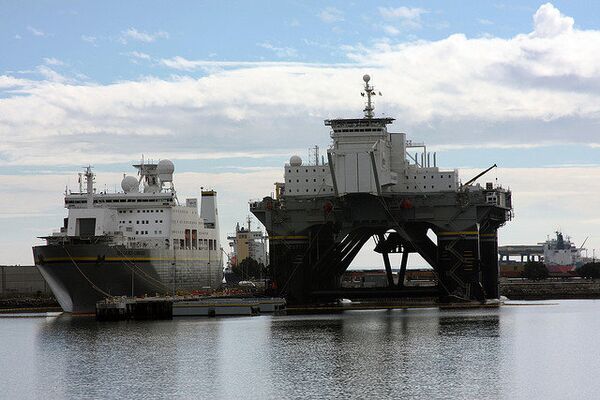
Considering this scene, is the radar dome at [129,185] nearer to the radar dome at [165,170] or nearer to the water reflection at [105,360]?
the radar dome at [165,170]

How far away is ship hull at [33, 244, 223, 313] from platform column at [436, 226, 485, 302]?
23.9 meters

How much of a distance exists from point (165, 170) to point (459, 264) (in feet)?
98.8

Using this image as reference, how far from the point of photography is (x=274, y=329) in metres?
77.8

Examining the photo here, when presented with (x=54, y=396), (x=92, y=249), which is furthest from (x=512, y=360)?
(x=92, y=249)

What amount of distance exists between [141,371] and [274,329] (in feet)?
75.7

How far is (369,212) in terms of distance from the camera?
96.9 meters

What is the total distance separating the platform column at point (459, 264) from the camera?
317 feet

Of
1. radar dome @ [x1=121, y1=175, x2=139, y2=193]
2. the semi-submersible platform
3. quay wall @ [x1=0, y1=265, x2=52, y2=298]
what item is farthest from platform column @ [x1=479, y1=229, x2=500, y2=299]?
quay wall @ [x1=0, y1=265, x2=52, y2=298]

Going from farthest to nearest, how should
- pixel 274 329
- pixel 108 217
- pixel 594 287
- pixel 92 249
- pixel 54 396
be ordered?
pixel 594 287 < pixel 108 217 < pixel 92 249 < pixel 274 329 < pixel 54 396

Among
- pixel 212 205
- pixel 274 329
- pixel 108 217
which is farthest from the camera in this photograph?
pixel 212 205

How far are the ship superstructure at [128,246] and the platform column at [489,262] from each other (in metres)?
26.8

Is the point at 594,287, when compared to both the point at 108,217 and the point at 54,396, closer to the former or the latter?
the point at 108,217

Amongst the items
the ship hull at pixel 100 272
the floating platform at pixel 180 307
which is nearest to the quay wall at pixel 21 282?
the ship hull at pixel 100 272

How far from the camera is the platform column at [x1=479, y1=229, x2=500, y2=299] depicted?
106 m
